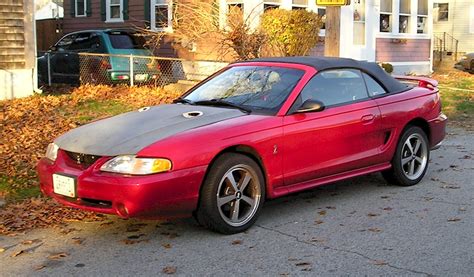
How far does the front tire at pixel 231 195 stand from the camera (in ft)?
17.5

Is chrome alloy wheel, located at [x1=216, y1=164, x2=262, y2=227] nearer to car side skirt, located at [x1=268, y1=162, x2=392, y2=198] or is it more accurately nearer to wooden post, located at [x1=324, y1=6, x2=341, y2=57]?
car side skirt, located at [x1=268, y1=162, x2=392, y2=198]

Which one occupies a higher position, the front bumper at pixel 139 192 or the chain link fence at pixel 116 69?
the chain link fence at pixel 116 69

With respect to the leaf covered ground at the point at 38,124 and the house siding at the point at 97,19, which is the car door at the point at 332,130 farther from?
the house siding at the point at 97,19

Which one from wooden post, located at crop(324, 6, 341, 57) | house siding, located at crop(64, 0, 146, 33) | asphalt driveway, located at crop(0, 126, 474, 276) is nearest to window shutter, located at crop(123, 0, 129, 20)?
house siding, located at crop(64, 0, 146, 33)

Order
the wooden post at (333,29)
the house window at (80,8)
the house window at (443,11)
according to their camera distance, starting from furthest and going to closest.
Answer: the house window at (443,11), the house window at (80,8), the wooden post at (333,29)

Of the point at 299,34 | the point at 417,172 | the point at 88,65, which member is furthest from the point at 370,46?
the point at 417,172

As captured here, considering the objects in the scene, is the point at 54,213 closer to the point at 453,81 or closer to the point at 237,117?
the point at 237,117

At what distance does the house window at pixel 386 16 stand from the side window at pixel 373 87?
49.4 feet

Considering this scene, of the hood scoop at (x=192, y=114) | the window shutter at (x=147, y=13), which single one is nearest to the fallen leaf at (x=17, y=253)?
the hood scoop at (x=192, y=114)

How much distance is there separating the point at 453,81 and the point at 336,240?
16.5 m

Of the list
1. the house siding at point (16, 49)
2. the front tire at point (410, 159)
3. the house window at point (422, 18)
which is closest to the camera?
the front tire at point (410, 159)

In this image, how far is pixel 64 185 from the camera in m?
5.37

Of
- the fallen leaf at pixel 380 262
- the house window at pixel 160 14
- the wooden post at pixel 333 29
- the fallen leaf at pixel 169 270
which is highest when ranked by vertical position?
the house window at pixel 160 14

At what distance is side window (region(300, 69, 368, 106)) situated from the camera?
638 cm
